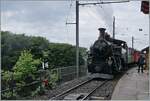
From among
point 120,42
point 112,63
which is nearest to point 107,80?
point 112,63

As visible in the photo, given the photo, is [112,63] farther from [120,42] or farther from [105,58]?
[120,42]

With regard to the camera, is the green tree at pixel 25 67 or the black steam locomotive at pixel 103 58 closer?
the green tree at pixel 25 67

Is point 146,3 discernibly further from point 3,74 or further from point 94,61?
point 94,61

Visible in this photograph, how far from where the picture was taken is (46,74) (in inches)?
782

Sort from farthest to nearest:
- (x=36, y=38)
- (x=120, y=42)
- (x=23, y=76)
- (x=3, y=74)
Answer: (x=36, y=38)
(x=120, y=42)
(x=23, y=76)
(x=3, y=74)

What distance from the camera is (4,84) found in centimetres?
1522

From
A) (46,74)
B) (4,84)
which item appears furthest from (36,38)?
(4,84)

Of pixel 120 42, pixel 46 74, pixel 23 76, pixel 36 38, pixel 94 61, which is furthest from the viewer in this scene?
pixel 36 38

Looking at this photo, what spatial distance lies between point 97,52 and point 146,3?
13.8 m

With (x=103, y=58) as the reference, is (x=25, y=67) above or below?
below

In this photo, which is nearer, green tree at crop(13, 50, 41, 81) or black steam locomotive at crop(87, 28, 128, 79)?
green tree at crop(13, 50, 41, 81)

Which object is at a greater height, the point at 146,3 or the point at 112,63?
the point at 146,3

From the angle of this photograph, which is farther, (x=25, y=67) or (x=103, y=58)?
(x=103, y=58)

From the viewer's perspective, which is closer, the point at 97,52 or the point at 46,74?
the point at 46,74
